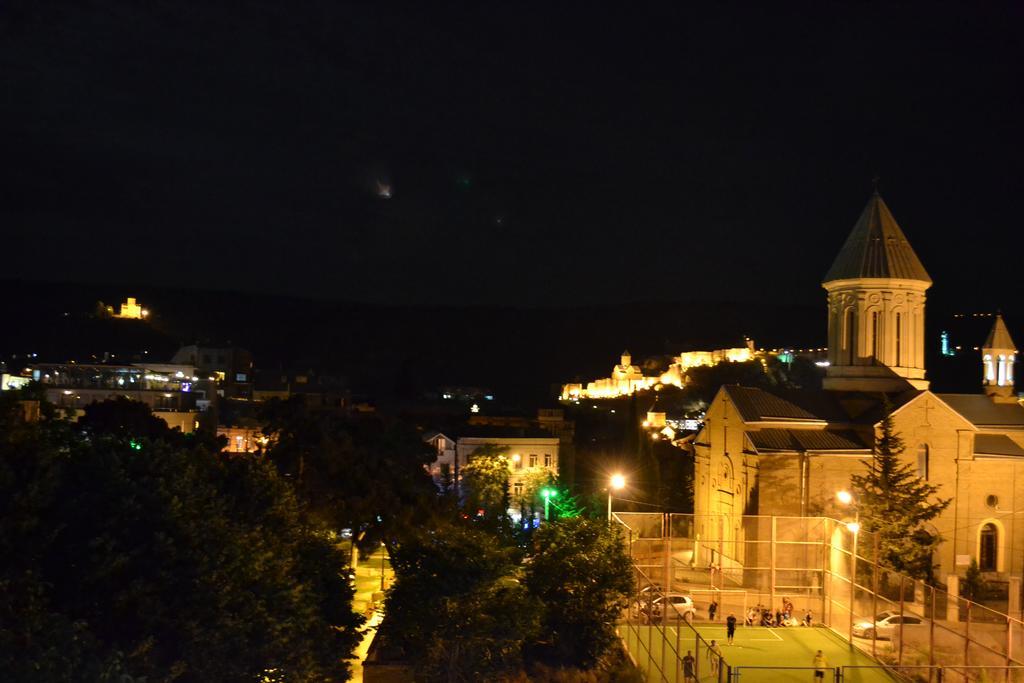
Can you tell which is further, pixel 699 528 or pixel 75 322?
pixel 75 322

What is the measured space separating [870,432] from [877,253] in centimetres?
902

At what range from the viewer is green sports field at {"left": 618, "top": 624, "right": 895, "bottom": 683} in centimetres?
2527

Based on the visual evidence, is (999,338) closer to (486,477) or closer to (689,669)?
(486,477)

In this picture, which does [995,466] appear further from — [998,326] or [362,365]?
[362,365]

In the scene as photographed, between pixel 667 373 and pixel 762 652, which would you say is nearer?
pixel 762 652

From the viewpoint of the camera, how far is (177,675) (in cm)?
1499

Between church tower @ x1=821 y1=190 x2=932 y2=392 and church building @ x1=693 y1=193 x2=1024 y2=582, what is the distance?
46 mm

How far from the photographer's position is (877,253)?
45.2m

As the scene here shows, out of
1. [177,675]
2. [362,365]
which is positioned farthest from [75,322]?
[177,675]

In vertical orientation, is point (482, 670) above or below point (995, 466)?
below

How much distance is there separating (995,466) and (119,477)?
37.8 metres

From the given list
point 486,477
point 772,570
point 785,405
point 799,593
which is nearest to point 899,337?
point 785,405

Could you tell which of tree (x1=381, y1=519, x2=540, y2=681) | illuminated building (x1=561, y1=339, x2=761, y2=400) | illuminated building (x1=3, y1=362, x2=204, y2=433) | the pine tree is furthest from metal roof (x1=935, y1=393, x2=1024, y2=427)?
illuminated building (x1=561, y1=339, x2=761, y2=400)

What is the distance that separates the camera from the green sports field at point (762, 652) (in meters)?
25.3
